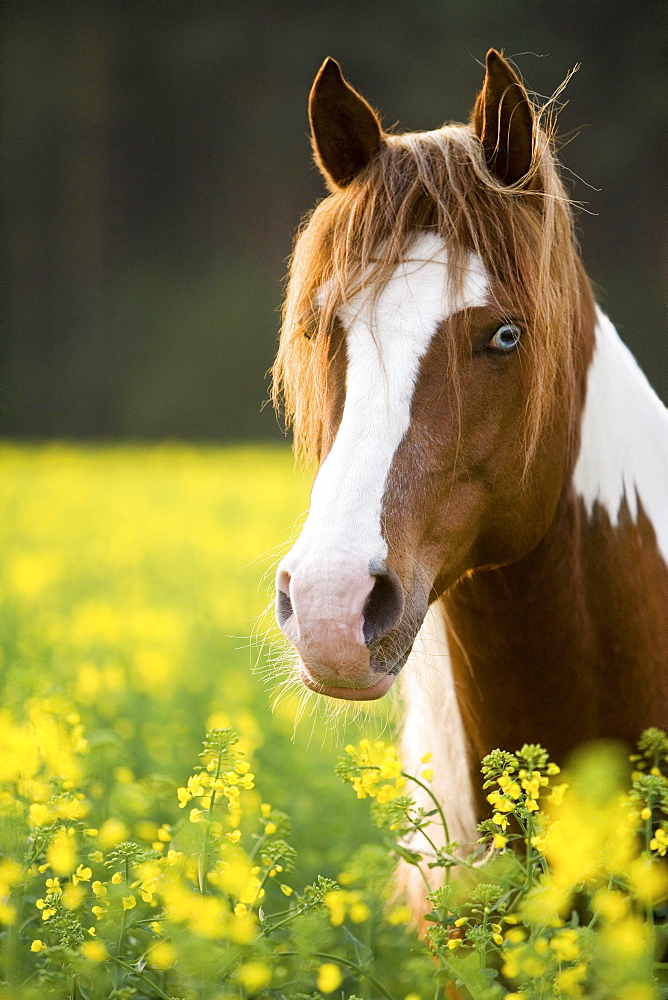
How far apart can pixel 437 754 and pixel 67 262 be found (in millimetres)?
21319

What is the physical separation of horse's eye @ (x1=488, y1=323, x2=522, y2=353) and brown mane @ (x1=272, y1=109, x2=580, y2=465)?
3 cm

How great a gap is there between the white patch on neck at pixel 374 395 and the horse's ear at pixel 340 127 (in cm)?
37

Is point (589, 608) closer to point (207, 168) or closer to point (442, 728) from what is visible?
point (442, 728)

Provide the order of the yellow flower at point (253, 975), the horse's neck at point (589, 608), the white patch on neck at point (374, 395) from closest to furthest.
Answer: the yellow flower at point (253, 975) < the white patch on neck at point (374, 395) < the horse's neck at point (589, 608)

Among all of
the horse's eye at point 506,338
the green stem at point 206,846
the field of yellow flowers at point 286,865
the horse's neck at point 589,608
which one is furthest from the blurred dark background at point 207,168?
the green stem at point 206,846

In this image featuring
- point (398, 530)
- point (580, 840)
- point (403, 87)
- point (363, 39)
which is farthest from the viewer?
point (403, 87)

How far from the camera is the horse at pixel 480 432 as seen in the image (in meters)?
1.71

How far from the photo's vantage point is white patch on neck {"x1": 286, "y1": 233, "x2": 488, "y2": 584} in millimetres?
1570

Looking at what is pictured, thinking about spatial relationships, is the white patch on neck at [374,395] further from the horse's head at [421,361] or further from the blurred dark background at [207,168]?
the blurred dark background at [207,168]

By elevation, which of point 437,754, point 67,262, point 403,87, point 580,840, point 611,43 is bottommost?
point 437,754

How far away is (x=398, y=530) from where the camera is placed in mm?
1668

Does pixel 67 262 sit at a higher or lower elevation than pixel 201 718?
higher

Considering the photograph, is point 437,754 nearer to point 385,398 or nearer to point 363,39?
point 385,398

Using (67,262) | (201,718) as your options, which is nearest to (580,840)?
(201,718)
